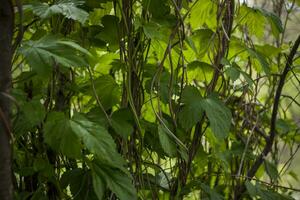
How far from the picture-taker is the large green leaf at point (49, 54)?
691 millimetres

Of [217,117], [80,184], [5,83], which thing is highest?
[5,83]

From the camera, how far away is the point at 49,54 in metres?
0.71

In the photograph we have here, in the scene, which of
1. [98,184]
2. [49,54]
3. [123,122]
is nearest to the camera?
[49,54]

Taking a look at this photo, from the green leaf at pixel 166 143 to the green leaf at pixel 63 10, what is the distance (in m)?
0.31

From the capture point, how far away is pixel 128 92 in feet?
3.06

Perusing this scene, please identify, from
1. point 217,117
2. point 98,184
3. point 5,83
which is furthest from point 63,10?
point 217,117

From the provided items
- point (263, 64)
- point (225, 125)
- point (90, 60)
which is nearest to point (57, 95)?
point (90, 60)

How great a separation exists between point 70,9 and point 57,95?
265mm

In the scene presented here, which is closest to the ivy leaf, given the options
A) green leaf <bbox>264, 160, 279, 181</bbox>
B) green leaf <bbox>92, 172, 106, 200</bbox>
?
green leaf <bbox>264, 160, 279, 181</bbox>

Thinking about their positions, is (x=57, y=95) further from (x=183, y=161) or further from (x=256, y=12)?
(x=256, y=12)

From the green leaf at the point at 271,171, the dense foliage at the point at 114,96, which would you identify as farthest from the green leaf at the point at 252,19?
the green leaf at the point at 271,171

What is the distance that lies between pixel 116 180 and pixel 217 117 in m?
0.29

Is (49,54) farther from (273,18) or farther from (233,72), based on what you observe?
(273,18)

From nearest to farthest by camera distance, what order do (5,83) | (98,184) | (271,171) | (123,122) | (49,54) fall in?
(5,83) < (49,54) < (98,184) < (123,122) < (271,171)
